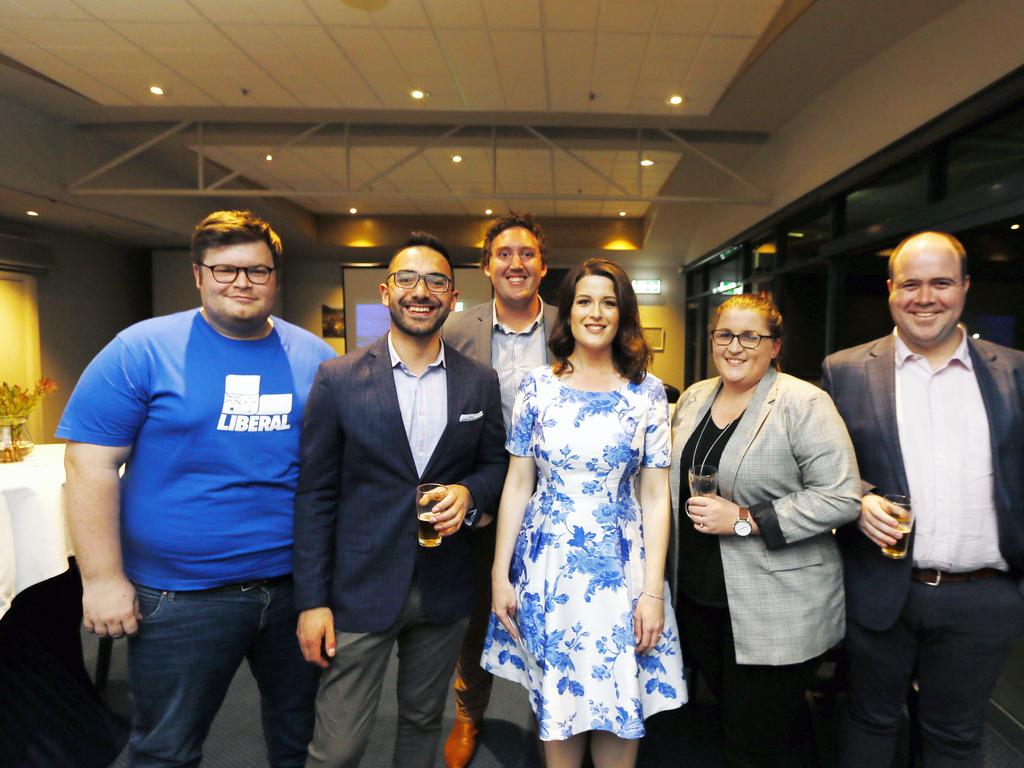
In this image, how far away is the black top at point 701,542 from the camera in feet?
5.76

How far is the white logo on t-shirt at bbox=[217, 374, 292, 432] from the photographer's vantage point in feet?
5.06

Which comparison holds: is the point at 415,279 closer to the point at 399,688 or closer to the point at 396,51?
the point at 399,688

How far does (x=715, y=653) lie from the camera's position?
183cm

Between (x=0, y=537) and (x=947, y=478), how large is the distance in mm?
3028

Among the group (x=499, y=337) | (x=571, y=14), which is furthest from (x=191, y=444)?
(x=571, y=14)

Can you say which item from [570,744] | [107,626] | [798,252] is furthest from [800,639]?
[798,252]

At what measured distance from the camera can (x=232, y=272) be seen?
61.2 inches

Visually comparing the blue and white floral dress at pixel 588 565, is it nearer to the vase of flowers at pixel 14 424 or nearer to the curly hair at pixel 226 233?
the curly hair at pixel 226 233

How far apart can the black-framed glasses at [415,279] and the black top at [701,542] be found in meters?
0.96

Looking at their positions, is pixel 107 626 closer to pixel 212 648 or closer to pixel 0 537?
pixel 212 648

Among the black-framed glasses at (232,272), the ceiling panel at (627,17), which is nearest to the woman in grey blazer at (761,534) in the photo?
the black-framed glasses at (232,272)

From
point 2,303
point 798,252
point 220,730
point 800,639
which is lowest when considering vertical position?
point 220,730

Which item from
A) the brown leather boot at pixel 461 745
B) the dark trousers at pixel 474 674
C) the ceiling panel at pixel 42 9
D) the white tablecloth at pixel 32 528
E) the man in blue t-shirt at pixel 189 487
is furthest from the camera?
the ceiling panel at pixel 42 9

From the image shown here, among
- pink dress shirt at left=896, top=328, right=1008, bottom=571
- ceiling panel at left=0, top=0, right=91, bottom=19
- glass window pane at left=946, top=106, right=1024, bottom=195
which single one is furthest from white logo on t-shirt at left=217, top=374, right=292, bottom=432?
ceiling panel at left=0, top=0, right=91, bottom=19
